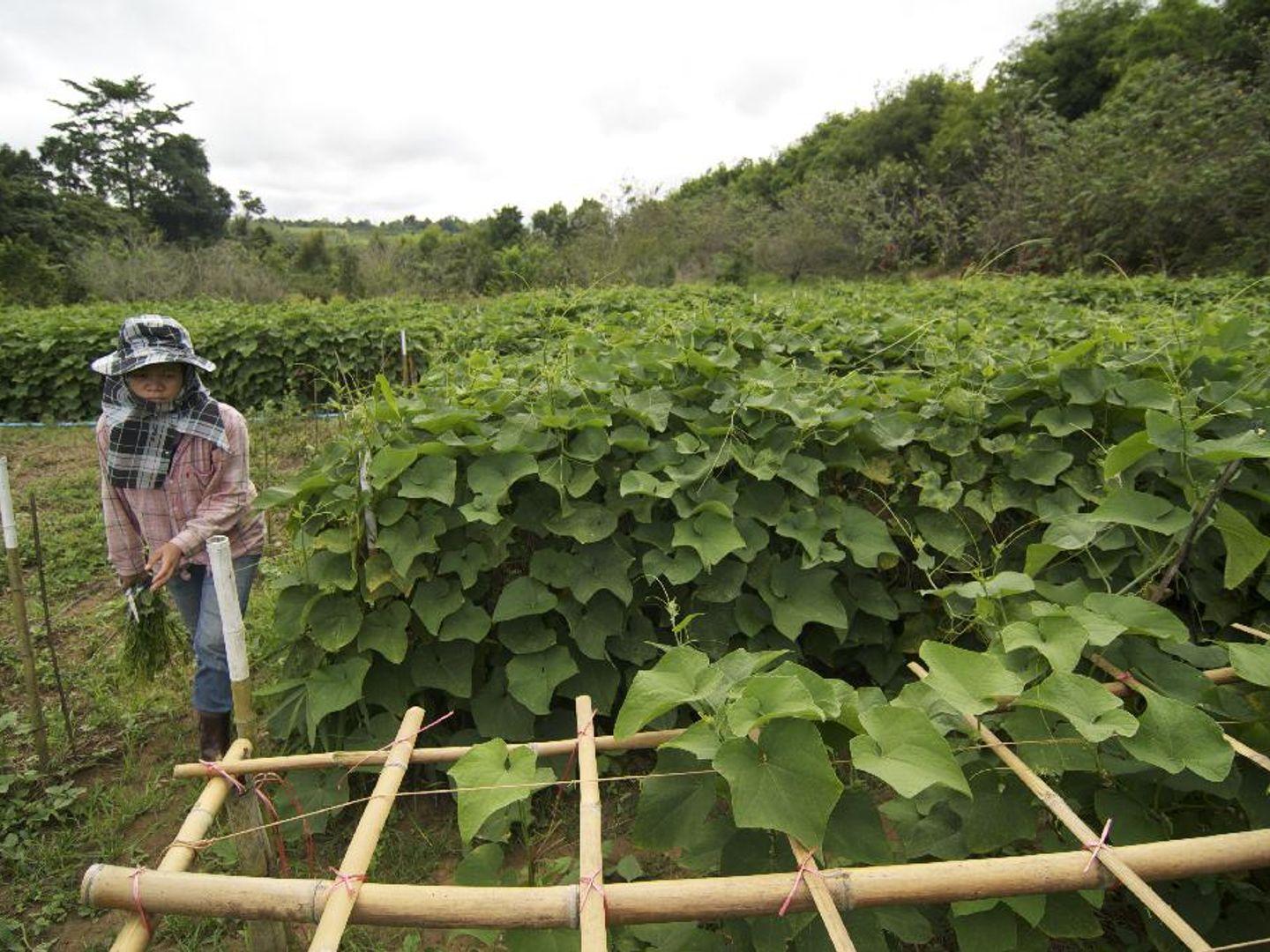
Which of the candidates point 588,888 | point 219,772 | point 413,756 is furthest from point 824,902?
point 219,772

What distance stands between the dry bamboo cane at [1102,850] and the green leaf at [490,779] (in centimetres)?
74

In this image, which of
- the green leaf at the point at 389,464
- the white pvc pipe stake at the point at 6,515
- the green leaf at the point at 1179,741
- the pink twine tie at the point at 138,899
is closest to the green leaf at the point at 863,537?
the green leaf at the point at 1179,741

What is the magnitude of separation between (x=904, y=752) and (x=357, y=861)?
0.84 metres

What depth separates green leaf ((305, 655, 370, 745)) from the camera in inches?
84.0

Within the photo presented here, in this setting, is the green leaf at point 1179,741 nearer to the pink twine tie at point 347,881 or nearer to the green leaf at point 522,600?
the pink twine tie at point 347,881

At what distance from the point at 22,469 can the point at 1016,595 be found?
8632mm

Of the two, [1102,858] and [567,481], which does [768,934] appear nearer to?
[1102,858]

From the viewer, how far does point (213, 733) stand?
8.80 ft

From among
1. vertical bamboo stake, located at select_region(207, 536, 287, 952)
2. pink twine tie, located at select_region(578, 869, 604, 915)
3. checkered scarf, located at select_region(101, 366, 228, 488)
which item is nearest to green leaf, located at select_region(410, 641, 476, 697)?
vertical bamboo stake, located at select_region(207, 536, 287, 952)

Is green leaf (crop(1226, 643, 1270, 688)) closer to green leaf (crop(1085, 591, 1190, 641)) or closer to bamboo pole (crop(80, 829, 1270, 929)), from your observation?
green leaf (crop(1085, 591, 1190, 641))

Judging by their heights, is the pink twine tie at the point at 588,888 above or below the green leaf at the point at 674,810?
above

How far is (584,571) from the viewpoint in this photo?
89.4 inches

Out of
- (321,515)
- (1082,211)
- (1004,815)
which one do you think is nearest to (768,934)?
(1004,815)

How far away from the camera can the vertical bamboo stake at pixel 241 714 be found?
1.53 meters
